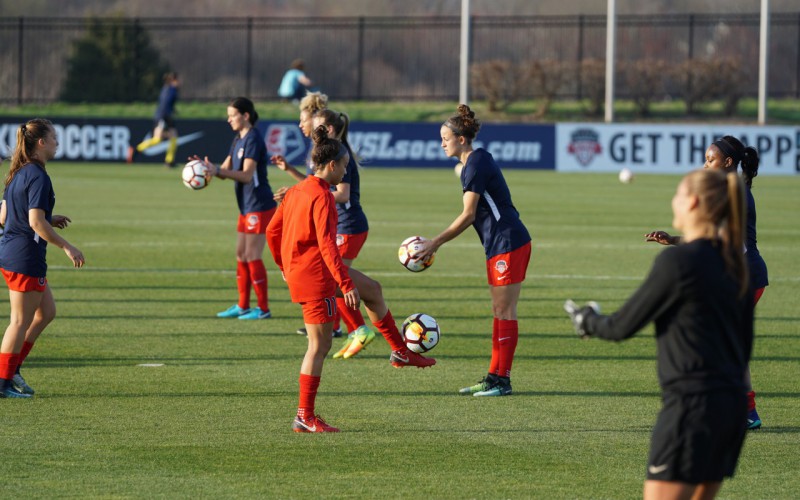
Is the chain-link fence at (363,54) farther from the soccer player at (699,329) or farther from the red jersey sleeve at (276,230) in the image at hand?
the soccer player at (699,329)

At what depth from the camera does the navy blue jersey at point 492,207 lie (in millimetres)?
8320

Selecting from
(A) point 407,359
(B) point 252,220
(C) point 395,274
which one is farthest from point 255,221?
(A) point 407,359

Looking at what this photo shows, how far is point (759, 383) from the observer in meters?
9.08

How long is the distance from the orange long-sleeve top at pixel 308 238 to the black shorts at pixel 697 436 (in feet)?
10.0

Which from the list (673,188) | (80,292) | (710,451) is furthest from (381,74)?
(710,451)

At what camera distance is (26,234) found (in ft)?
26.3

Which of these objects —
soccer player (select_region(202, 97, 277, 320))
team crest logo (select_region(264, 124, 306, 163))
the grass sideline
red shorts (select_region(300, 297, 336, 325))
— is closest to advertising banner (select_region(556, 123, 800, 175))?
team crest logo (select_region(264, 124, 306, 163))

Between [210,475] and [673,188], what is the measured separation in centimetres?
2258

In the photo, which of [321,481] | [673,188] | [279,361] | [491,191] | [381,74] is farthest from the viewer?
[381,74]

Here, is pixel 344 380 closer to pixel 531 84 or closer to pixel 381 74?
pixel 531 84

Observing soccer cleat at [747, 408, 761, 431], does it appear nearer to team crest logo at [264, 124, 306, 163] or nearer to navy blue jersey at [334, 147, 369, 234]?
navy blue jersey at [334, 147, 369, 234]

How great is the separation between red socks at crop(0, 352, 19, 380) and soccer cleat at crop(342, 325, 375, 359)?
2587 millimetres

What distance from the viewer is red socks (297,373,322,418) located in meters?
7.37

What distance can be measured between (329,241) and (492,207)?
1693 millimetres
